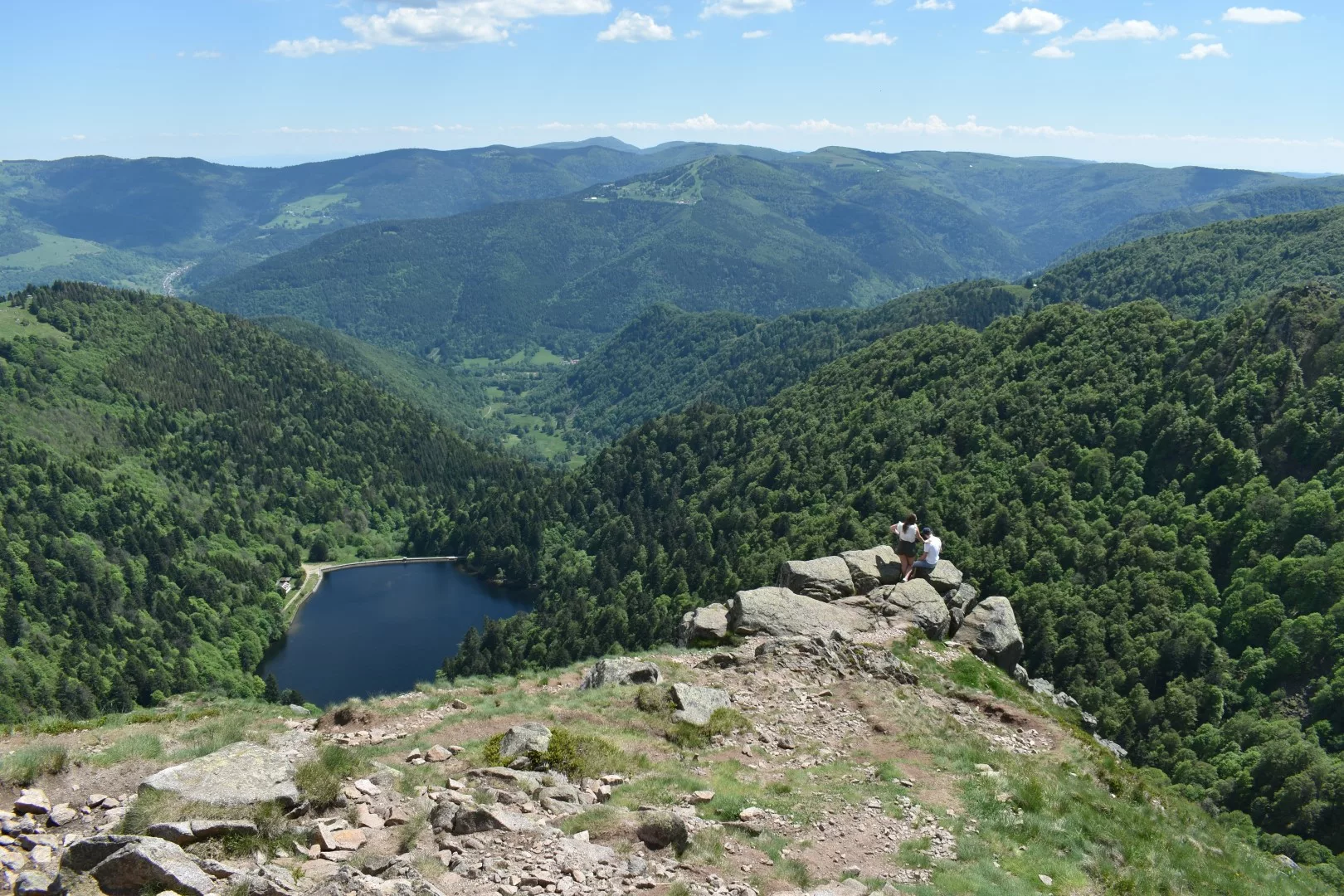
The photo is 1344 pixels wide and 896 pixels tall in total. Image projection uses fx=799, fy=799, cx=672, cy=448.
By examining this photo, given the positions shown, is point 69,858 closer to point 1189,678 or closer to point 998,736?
point 998,736

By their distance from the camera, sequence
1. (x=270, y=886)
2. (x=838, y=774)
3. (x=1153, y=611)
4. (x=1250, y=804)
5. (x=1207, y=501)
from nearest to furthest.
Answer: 1. (x=270, y=886)
2. (x=838, y=774)
3. (x=1250, y=804)
4. (x=1153, y=611)
5. (x=1207, y=501)

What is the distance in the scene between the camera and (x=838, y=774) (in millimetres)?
35375

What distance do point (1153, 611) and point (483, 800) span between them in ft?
366

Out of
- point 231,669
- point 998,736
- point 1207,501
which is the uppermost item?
point 998,736

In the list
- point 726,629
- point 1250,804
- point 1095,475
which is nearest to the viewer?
point 726,629

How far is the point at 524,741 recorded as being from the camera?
31.4 meters

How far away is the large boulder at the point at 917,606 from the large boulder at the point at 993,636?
1.67 meters

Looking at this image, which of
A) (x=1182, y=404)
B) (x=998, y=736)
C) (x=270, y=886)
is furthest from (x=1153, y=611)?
(x=270, y=886)

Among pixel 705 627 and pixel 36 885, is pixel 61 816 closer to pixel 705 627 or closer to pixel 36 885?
pixel 36 885

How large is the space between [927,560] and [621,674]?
26.9 m

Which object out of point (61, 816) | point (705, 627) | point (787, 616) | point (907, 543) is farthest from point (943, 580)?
point (61, 816)

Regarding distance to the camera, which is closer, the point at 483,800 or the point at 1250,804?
the point at 483,800

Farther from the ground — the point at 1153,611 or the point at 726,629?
the point at 726,629

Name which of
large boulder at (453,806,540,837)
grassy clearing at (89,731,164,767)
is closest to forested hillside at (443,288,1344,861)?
large boulder at (453,806,540,837)
